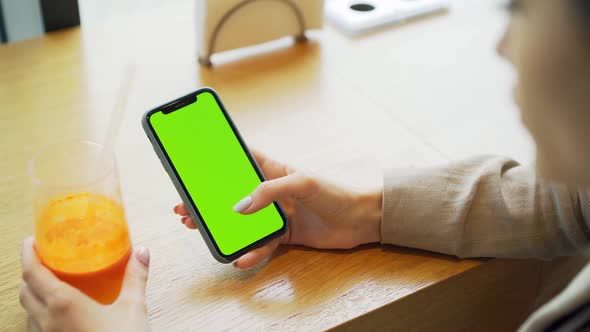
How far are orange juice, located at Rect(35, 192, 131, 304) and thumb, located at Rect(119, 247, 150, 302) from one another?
11 mm

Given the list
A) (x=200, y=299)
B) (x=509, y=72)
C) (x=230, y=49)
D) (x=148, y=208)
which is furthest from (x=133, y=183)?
(x=509, y=72)

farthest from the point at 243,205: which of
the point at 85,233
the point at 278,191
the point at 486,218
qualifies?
the point at 486,218

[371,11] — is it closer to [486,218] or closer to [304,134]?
[304,134]

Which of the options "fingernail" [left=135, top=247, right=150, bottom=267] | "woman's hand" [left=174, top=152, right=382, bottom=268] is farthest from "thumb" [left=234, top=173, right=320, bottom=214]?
"fingernail" [left=135, top=247, right=150, bottom=267]

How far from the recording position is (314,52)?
117 cm

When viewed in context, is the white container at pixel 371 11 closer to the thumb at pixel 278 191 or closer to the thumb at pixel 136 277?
the thumb at pixel 278 191

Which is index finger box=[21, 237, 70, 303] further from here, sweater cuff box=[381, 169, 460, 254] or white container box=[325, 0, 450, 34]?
white container box=[325, 0, 450, 34]

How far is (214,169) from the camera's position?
0.78 meters

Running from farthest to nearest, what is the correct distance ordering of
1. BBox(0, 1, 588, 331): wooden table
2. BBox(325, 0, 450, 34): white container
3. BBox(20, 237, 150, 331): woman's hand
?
BBox(325, 0, 450, 34): white container → BBox(0, 1, 588, 331): wooden table → BBox(20, 237, 150, 331): woman's hand

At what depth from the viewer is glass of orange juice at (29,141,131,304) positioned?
64cm

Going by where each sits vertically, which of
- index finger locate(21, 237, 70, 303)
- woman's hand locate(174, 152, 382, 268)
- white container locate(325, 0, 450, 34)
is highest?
white container locate(325, 0, 450, 34)

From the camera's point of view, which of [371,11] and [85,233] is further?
[371,11]

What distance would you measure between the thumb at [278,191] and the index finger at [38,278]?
0.21 m

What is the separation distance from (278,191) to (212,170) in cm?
8
